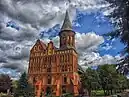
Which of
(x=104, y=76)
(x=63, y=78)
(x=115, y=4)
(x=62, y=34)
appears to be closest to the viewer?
(x=115, y=4)

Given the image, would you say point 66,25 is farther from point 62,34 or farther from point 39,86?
point 39,86

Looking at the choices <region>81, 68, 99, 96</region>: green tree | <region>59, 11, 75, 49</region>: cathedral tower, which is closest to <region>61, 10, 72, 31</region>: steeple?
<region>59, 11, 75, 49</region>: cathedral tower

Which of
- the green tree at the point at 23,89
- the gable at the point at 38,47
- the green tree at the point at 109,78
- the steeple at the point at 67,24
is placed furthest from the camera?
the steeple at the point at 67,24

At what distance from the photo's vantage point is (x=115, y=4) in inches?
582

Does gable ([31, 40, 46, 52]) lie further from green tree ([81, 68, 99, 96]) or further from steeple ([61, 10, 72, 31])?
green tree ([81, 68, 99, 96])

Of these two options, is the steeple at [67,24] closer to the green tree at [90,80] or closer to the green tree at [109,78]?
the green tree at [90,80]

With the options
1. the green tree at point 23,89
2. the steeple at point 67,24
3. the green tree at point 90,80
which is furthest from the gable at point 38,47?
the green tree at point 90,80

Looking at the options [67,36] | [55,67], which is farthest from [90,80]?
[67,36]

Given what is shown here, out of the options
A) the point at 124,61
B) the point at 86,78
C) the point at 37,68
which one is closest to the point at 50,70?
the point at 37,68

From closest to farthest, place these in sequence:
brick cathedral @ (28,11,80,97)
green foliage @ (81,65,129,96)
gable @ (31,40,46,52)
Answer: green foliage @ (81,65,129,96) → brick cathedral @ (28,11,80,97) → gable @ (31,40,46,52)

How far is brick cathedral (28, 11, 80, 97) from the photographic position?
249ft

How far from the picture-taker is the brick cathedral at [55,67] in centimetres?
7575

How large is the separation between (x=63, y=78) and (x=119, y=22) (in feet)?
208

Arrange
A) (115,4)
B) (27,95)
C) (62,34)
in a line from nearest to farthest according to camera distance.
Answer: (115,4)
(27,95)
(62,34)
